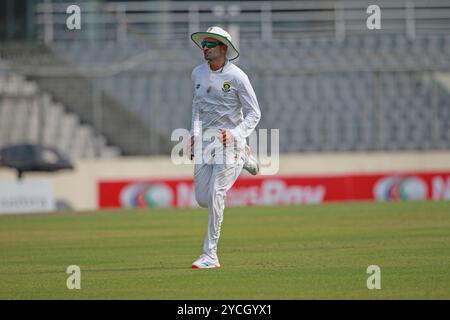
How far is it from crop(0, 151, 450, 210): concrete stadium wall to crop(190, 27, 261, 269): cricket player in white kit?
18.2 metres

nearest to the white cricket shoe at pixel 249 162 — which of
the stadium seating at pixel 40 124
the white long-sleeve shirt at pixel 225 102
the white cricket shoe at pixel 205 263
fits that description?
the white long-sleeve shirt at pixel 225 102

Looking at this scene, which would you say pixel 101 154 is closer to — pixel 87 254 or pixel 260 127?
pixel 260 127

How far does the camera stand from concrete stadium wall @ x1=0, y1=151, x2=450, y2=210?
31.9m

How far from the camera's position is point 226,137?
43.1 ft

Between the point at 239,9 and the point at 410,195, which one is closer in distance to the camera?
the point at 410,195

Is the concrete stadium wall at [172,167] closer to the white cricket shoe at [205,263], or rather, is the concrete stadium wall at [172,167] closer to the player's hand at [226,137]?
the white cricket shoe at [205,263]

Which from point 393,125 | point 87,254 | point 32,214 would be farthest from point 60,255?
point 393,125

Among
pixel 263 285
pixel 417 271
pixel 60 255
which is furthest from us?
pixel 60 255

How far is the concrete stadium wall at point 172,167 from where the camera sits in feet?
A: 105

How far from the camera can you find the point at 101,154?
3394 centimetres

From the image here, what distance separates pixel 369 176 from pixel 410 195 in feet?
4.12

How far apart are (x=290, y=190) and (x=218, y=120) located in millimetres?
18017

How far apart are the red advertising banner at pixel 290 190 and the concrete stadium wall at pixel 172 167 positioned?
0.95m

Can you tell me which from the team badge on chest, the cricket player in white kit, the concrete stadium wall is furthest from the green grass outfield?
the concrete stadium wall
